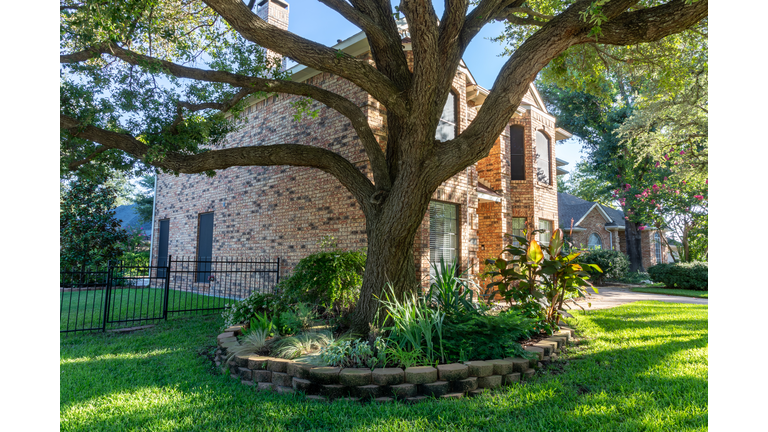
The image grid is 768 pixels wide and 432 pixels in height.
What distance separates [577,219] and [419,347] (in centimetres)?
2193

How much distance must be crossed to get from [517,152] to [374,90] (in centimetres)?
957

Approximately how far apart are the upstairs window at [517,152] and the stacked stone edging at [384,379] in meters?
9.95

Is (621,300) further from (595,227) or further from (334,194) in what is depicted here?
(595,227)

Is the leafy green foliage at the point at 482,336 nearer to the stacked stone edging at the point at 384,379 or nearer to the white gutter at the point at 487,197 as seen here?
the stacked stone edging at the point at 384,379

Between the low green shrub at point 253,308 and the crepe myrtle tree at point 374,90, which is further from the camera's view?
the low green shrub at point 253,308

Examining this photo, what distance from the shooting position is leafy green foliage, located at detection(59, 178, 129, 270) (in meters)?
14.2

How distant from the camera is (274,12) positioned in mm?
11539

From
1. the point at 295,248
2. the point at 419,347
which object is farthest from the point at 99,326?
the point at 419,347

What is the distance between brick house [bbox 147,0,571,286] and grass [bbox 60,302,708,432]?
11.6ft

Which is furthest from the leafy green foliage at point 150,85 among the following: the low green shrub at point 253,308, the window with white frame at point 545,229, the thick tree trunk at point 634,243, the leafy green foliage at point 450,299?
the thick tree trunk at point 634,243

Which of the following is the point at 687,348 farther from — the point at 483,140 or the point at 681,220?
the point at 681,220

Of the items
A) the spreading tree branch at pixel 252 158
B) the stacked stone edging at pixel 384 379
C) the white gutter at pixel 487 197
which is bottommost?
the stacked stone edging at pixel 384 379

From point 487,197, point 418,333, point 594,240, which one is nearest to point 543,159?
point 487,197

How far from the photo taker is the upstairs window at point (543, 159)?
13.8m
